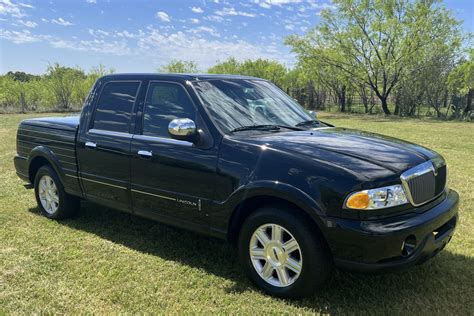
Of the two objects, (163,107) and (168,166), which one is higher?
(163,107)

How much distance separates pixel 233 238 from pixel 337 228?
1.11 metres

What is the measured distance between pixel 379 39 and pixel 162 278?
3075cm

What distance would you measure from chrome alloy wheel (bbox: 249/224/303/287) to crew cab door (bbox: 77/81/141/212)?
164cm

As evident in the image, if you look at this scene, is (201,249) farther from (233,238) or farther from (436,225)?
(436,225)

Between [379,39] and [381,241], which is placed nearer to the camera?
[381,241]

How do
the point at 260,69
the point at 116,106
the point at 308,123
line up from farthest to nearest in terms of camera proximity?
the point at 260,69
the point at 116,106
the point at 308,123

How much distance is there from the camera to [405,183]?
10.1ft

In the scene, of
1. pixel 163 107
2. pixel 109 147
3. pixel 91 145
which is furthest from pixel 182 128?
pixel 91 145

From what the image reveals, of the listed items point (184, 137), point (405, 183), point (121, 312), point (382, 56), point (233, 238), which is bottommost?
point (121, 312)

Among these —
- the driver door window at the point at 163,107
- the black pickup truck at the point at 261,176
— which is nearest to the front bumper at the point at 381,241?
the black pickup truck at the point at 261,176

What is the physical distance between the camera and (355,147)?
3.39 m

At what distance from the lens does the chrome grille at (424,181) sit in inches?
123

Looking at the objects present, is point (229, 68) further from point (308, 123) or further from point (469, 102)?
point (308, 123)

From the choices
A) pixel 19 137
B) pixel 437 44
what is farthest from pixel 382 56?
pixel 19 137
